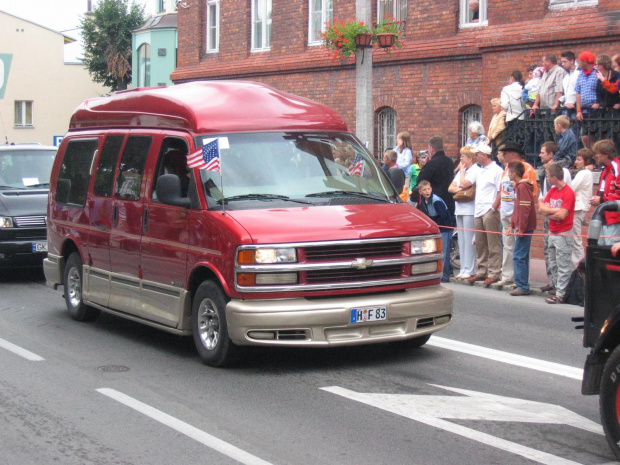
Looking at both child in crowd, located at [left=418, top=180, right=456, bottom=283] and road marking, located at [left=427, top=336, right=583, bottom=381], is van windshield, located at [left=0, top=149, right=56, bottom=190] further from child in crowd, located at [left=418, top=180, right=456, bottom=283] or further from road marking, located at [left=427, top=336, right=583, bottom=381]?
road marking, located at [left=427, top=336, right=583, bottom=381]

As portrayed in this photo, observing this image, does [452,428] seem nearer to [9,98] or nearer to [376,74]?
[376,74]

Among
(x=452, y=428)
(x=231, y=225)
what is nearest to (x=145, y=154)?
(x=231, y=225)

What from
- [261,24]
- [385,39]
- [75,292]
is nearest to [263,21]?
[261,24]

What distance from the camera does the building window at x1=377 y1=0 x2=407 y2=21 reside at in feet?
77.8

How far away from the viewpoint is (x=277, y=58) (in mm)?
28062

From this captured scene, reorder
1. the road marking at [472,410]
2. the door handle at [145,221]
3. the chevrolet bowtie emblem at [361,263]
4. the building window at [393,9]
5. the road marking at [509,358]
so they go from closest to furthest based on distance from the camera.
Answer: the road marking at [472,410] → the chevrolet bowtie emblem at [361,263] → the road marking at [509,358] → the door handle at [145,221] → the building window at [393,9]

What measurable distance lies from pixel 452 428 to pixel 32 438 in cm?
274

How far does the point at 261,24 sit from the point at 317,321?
22.4 meters

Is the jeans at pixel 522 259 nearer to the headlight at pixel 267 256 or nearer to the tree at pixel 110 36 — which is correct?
the headlight at pixel 267 256

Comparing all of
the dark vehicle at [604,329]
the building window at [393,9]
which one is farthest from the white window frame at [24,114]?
the dark vehicle at [604,329]

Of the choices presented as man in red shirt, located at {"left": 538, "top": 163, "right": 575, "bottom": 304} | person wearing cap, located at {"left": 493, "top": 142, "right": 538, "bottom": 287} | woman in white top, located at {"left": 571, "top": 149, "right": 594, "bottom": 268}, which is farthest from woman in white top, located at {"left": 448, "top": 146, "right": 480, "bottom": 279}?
man in red shirt, located at {"left": 538, "top": 163, "right": 575, "bottom": 304}

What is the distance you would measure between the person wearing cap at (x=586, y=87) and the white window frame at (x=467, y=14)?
588 centimetres

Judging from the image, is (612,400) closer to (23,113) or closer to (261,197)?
(261,197)

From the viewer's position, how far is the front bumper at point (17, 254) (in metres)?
14.1
